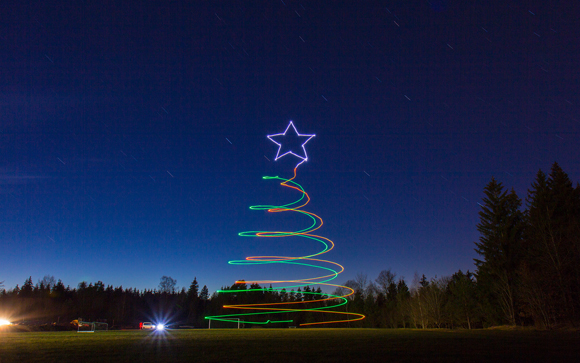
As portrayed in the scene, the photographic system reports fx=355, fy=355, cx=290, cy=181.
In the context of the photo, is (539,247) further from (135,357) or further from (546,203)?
(135,357)

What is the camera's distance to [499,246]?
42469 mm

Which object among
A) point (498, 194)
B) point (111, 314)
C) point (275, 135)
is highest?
point (498, 194)

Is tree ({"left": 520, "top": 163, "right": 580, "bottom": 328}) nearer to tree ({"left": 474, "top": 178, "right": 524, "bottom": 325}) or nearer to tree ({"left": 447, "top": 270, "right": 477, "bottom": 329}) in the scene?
tree ({"left": 474, "top": 178, "right": 524, "bottom": 325})

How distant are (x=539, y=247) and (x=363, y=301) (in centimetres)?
4461

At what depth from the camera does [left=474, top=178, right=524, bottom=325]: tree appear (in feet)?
133

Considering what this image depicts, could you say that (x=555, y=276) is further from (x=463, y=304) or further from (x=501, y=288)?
(x=463, y=304)

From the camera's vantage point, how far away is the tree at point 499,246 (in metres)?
40.7

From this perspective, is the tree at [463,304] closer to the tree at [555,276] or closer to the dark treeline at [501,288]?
the dark treeline at [501,288]

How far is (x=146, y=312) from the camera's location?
95625mm

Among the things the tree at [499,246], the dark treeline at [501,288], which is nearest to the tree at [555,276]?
the dark treeline at [501,288]

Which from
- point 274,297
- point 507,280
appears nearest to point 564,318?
point 507,280

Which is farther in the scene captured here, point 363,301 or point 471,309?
point 363,301

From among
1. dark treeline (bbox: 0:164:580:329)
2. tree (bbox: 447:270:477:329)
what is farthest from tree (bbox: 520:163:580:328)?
tree (bbox: 447:270:477:329)

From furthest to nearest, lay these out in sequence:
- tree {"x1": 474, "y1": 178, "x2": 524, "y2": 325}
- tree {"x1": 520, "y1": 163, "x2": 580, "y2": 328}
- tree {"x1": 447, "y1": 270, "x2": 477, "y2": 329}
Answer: tree {"x1": 447, "y1": 270, "x2": 477, "y2": 329} → tree {"x1": 474, "y1": 178, "x2": 524, "y2": 325} → tree {"x1": 520, "y1": 163, "x2": 580, "y2": 328}
